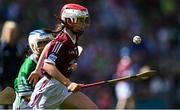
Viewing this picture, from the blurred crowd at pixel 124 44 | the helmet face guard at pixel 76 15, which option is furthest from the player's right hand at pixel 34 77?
the blurred crowd at pixel 124 44

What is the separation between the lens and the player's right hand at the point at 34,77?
10.5 m

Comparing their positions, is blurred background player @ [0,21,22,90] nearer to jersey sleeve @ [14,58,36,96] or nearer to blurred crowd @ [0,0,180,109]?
jersey sleeve @ [14,58,36,96]

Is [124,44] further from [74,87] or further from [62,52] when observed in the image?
[74,87]

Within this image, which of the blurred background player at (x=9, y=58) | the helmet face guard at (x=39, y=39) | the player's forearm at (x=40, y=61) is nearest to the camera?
the player's forearm at (x=40, y=61)

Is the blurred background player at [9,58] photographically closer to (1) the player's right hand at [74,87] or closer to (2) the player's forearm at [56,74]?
(2) the player's forearm at [56,74]

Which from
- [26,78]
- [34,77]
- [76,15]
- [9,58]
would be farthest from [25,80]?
[9,58]

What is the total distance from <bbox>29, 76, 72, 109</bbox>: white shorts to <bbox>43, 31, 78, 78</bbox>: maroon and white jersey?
0.71 feet

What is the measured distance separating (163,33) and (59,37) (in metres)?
12.2

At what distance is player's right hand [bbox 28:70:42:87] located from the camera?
10.5 metres

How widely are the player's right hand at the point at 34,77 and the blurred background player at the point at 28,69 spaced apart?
0.18 m

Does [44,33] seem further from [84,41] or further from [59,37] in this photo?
[84,41]

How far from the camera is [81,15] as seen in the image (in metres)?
10.1

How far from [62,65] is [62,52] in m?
0.20

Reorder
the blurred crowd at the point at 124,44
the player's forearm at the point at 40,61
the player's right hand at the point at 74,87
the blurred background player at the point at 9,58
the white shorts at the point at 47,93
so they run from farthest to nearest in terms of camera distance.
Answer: the blurred crowd at the point at 124,44 → the blurred background player at the point at 9,58 → the white shorts at the point at 47,93 → the player's forearm at the point at 40,61 → the player's right hand at the point at 74,87
